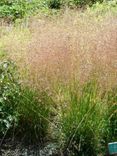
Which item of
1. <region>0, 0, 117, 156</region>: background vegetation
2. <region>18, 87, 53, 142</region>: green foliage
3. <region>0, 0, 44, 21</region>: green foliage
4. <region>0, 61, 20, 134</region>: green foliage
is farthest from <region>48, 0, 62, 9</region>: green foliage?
<region>18, 87, 53, 142</region>: green foliage

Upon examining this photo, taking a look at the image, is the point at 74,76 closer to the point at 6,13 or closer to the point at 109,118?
the point at 109,118

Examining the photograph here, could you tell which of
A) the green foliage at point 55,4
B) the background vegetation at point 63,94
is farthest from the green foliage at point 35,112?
the green foliage at point 55,4

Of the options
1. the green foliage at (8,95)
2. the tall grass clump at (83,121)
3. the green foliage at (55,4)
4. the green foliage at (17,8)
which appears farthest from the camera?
the green foliage at (55,4)

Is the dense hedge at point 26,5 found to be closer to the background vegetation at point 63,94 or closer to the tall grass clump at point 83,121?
the background vegetation at point 63,94

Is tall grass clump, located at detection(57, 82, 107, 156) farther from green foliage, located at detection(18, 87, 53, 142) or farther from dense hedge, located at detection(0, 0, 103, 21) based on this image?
dense hedge, located at detection(0, 0, 103, 21)

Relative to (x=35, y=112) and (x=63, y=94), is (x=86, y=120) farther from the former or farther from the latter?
(x=35, y=112)

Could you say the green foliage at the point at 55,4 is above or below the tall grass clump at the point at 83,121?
above

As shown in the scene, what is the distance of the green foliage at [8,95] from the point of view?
4621mm

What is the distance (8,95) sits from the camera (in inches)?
187

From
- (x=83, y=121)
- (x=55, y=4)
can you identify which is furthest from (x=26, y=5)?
(x=83, y=121)

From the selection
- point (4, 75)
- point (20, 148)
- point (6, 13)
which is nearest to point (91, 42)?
point (4, 75)

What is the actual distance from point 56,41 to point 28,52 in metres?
0.31

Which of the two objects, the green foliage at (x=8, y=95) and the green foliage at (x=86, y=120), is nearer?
the green foliage at (x=86, y=120)

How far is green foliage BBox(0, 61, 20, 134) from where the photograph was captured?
4.62 metres
